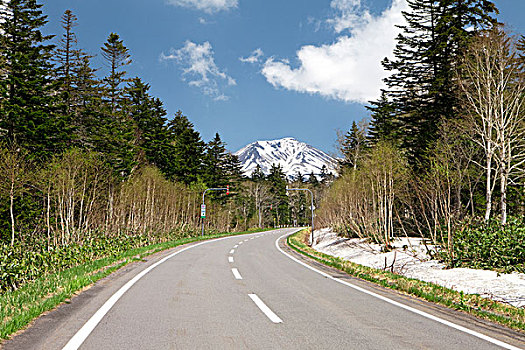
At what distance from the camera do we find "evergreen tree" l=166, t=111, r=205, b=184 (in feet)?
171

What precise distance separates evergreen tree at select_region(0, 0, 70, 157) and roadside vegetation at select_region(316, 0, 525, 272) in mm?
24516

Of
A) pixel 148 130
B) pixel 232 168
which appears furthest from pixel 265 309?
pixel 232 168

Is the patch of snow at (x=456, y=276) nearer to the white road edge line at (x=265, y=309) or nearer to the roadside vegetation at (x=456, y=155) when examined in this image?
the roadside vegetation at (x=456, y=155)

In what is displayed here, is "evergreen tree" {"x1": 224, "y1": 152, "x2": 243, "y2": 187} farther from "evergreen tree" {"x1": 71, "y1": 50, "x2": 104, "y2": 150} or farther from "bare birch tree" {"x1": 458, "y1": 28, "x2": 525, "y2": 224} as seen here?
"bare birch tree" {"x1": 458, "y1": 28, "x2": 525, "y2": 224}

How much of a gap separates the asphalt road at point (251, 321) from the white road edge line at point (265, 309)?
17mm

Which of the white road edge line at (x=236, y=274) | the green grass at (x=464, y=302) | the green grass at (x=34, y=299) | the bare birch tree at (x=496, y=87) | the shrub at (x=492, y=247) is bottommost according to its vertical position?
the white road edge line at (x=236, y=274)

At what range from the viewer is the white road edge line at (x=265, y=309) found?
6145mm

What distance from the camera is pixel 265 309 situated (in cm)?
695

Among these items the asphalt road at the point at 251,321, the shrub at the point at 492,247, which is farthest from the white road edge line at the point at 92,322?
the shrub at the point at 492,247

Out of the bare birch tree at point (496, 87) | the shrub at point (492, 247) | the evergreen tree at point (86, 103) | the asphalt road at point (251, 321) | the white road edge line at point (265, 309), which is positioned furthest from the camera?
the evergreen tree at point (86, 103)

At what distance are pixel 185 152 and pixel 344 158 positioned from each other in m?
25.0

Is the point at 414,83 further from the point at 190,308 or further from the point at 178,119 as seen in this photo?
the point at 178,119

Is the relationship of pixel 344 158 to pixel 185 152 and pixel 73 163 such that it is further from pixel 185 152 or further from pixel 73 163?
pixel 73 163

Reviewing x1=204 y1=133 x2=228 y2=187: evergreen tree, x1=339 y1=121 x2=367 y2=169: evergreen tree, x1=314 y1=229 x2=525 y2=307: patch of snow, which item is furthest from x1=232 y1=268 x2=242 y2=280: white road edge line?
x1=204 y1=133 x2=228 y2=187: evergreen tree
